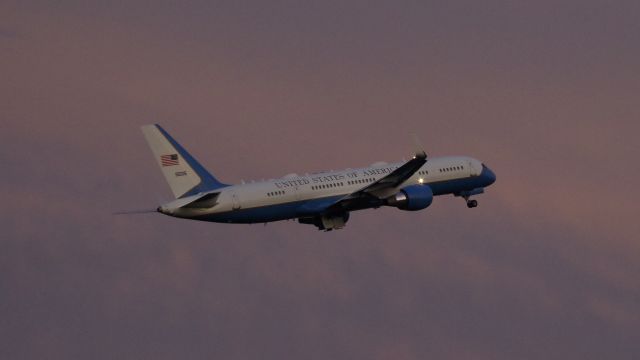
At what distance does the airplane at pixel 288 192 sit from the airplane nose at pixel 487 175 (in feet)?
27.5

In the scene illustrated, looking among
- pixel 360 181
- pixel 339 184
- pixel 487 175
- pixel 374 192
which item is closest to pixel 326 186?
pixel 339 184

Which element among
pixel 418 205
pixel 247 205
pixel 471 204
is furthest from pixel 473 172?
pixel 247 205

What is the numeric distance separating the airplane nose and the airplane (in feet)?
27.5

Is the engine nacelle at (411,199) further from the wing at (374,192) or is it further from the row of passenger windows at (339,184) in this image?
the row of passenger windows at (339,184)

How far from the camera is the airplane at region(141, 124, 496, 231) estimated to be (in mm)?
110188

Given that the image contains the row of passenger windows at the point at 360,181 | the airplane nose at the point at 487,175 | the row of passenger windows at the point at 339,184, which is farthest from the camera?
the airplane nose at the point at 487,175

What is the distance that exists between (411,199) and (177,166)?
1713 centimetres

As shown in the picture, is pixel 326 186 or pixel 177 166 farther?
pixel 326 186

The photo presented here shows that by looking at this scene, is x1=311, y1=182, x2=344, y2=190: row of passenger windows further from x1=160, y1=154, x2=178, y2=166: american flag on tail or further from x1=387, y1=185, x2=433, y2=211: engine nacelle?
x1=160, y1=154, x2=178, y2=166: american flag on tail

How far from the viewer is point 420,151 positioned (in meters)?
109

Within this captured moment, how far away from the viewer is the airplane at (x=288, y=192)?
110188 millimetres

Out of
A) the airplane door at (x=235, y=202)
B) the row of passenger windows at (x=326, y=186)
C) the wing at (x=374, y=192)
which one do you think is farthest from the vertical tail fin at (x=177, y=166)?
the wing at (x=374, y=192)

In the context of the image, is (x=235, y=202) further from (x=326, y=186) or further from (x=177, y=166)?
(x=326, y=186)

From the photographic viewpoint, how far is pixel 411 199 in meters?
114
